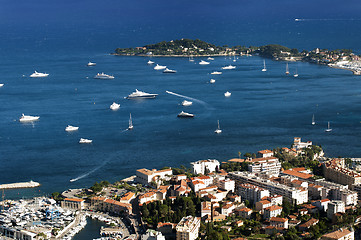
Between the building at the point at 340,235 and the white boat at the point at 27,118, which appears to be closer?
the building at the point at 340,235

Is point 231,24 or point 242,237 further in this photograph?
point 231,24

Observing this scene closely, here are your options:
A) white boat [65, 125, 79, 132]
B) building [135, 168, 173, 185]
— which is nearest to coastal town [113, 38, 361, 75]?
white boat [65, 125, 79, 132]

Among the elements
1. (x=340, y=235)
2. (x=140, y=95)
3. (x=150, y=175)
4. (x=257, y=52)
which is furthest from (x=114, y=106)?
(x=257, y=52)

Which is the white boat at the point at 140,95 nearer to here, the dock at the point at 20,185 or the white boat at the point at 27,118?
the white boat at the point at 27,118

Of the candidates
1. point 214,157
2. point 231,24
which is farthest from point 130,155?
point 231,24

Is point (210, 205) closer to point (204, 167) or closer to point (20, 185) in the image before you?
point (204, 167)

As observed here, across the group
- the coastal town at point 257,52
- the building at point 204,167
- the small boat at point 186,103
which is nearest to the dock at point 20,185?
the building at point 204,167

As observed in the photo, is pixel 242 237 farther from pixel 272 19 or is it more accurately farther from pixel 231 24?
pixel 272 19
